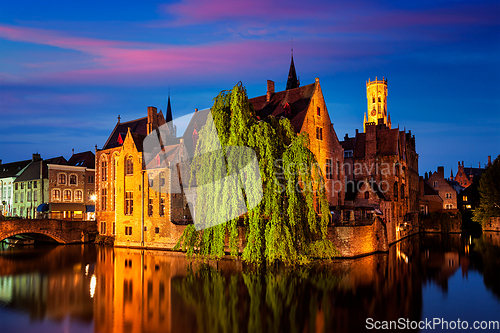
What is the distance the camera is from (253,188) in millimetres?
20375

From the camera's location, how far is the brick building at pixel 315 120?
34.8 metres

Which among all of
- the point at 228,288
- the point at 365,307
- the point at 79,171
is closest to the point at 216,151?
the point at 228,288

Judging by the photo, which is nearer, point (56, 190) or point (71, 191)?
point (56, 190)

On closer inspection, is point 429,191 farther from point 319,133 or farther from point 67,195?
point 67,195

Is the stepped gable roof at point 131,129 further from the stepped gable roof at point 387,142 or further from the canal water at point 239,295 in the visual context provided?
the stepped gable roof at point 387,142

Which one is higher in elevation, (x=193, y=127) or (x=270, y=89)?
(x=270, y=89)

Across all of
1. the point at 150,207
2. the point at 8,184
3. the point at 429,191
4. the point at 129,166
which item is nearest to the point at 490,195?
the point at 429,191

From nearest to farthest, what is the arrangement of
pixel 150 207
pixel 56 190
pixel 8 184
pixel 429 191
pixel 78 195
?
1. pixel 150 207
2. pixel 56 190
3. pixel 78 195
4. pixel 8 184
5. pixel 429 191

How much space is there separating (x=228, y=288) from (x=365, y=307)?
705 cm

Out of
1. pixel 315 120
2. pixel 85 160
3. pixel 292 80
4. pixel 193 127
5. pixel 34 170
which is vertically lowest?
pixel 34 170

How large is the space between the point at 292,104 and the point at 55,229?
28.6 metres

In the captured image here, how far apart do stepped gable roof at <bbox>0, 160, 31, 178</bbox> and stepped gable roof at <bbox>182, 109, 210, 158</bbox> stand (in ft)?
110

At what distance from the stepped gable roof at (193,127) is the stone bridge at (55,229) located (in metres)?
15.7

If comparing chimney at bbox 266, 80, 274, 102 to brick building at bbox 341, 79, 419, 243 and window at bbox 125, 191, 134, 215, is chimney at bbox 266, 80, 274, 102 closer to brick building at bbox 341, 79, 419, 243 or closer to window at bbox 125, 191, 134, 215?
brick building at bbox 341, 79, 419, 243
